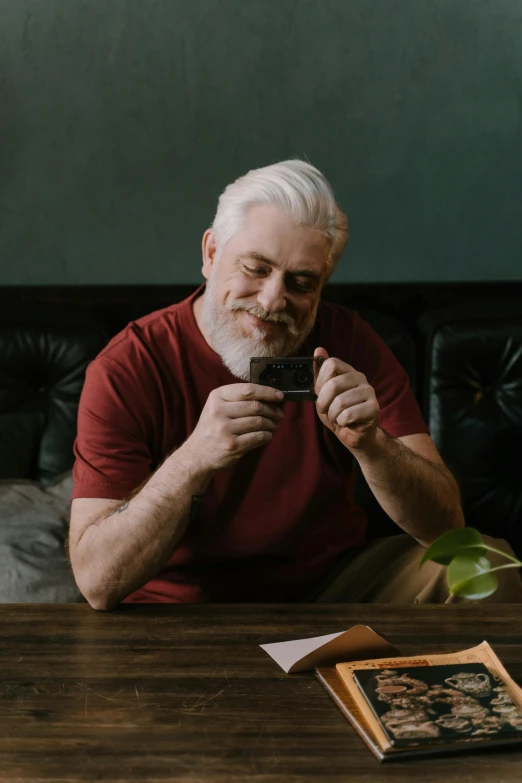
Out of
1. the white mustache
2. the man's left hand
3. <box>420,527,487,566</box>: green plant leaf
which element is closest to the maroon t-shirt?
the white mustache

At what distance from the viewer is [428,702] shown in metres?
0.89

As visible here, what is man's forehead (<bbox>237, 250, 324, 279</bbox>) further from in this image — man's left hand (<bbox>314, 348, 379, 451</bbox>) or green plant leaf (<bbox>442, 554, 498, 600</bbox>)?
green plant leaf (<bbox>442, 554, 498, 600</bbox>)

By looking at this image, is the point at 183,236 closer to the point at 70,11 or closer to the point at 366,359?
the point at 70,11

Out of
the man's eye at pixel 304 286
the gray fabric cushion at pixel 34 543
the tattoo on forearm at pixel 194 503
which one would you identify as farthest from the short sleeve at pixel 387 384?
the gray fabric cushion at pixel 34 543

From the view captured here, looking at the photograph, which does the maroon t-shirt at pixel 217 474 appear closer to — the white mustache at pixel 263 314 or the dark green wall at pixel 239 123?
the white mustache at pixel 263 314

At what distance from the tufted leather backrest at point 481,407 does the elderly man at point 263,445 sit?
1.33ft

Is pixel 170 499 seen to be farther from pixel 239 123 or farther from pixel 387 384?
pixel 239 123

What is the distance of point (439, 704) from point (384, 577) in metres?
0.68

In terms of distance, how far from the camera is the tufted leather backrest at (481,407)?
77.4 inches

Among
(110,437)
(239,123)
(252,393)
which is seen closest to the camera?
(252,393)

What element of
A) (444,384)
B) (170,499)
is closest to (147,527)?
(170,499)

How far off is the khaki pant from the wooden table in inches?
12.2

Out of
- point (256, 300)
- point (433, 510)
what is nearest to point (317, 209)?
point (256, 300)

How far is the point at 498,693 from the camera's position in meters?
0.92
